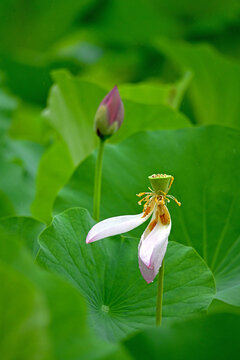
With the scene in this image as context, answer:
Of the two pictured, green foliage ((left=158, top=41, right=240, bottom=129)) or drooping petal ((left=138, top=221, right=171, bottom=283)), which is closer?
drooping petal ((left=138, top=221, right=171, bottom=283))

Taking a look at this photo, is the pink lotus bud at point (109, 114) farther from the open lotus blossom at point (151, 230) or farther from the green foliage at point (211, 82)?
the green foliage at point (211, 82)

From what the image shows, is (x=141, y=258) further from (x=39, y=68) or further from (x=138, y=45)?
(x=138, y=45)

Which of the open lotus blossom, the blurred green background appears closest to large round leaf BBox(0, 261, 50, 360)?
the blurred green background

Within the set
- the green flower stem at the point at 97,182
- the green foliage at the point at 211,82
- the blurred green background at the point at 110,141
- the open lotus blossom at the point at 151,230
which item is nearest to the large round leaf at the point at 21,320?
the blurred green background at the point at 110,141

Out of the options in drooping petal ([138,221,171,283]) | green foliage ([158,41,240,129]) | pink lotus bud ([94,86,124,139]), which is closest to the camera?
drooping petal ([138,221,171,283])

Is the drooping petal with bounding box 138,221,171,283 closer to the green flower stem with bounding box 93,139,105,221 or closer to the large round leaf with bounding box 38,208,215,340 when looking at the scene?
the large round leaf with bounding box 38,208,215,340

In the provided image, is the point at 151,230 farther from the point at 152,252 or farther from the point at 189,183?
the point at 189,183

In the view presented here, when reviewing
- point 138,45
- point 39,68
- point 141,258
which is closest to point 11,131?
point 39,68
